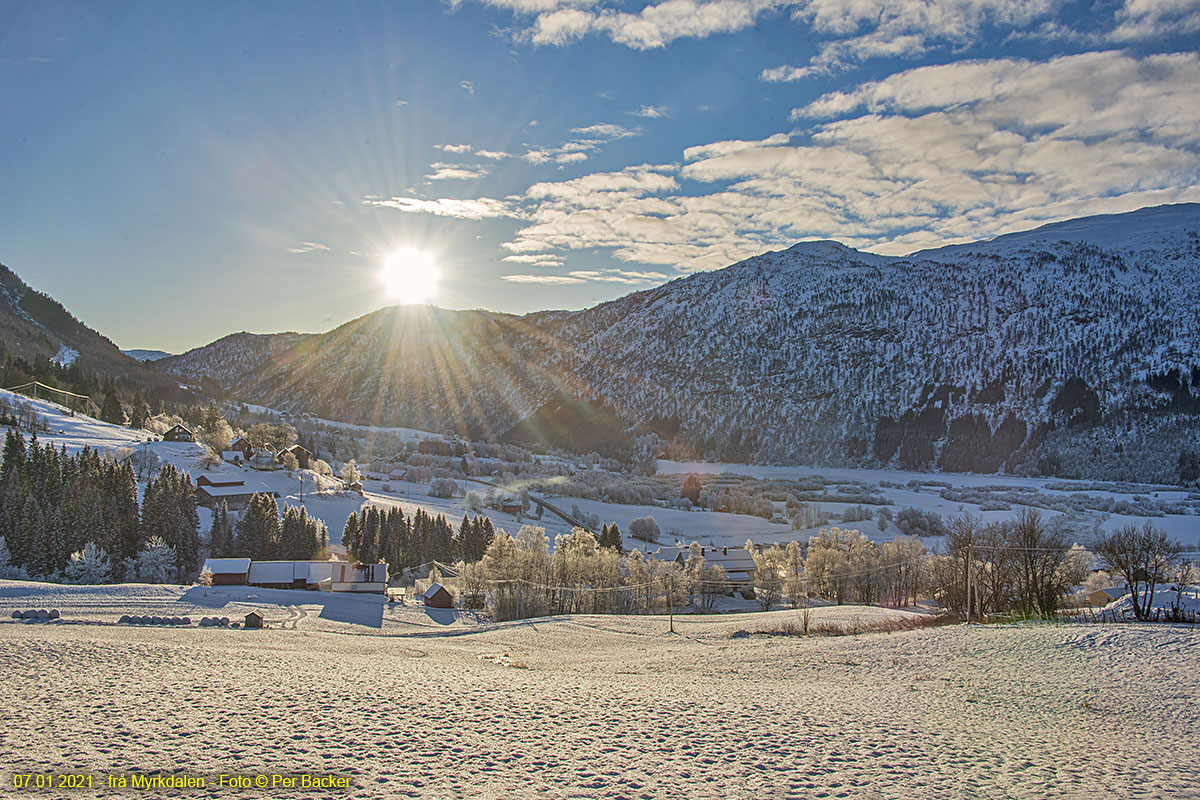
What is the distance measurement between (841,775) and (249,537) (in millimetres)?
68281

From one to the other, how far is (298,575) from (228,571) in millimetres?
5092

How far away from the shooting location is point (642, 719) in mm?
10883

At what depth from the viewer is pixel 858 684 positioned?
50.7ft

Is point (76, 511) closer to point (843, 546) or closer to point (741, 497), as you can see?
point (843, 546)

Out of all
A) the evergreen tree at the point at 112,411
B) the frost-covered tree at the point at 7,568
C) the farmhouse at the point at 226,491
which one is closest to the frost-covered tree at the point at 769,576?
the frost-covered tree at the point at 7,568

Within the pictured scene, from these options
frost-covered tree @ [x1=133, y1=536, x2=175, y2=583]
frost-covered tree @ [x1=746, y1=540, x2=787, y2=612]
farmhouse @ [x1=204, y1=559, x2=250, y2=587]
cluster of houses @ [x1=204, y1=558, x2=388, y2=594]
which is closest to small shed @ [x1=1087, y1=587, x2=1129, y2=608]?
frost-covered tree @ [x1=746, y1=540, x2=787, y2=612]

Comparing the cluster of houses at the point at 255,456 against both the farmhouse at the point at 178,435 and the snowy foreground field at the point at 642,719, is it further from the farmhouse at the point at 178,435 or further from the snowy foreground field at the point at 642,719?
the snowy foreground field at the point at 642,719

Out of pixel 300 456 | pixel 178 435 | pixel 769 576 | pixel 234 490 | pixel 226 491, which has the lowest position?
pixel 769 576

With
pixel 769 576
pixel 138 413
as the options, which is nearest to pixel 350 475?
pixel 138 413

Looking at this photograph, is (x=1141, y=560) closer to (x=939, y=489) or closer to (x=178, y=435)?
(x=178, y=435)

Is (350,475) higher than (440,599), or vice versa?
(350,475)

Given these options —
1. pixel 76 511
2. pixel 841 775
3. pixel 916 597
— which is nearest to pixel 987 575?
pixel 916 597

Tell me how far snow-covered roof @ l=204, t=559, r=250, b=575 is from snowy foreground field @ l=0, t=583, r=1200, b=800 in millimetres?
39108

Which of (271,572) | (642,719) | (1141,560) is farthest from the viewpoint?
(271,572)
